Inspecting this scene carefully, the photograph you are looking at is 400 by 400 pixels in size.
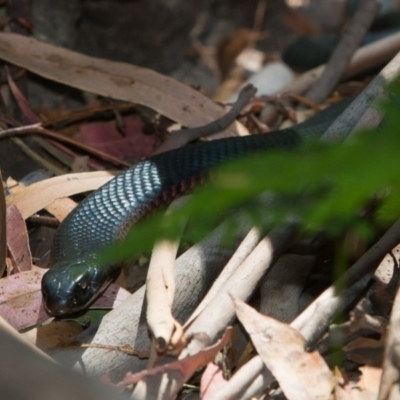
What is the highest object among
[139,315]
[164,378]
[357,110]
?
[357,110]

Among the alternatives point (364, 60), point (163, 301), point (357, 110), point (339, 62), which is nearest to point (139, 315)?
point (163, 301)

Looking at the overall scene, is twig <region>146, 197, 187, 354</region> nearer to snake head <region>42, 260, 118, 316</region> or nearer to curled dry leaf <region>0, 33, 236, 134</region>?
snake head <region>42, 260, 118, 316</region>

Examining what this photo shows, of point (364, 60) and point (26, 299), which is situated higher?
point (364, 60)

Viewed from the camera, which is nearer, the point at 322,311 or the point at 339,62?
the point at 322,311

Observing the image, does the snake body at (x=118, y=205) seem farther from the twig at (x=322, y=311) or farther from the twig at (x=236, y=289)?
the twig at (x=322, y=311)

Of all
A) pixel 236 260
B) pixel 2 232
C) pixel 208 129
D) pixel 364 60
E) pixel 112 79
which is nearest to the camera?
pixel 236 260

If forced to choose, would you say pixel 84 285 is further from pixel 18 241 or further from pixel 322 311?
pixel 322 311

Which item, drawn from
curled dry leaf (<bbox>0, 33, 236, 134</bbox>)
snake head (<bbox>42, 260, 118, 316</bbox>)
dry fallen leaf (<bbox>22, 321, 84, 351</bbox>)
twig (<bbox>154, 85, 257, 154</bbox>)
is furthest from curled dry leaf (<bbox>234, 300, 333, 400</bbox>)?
curled dry leaf (<bbox>0, 33, 236, 134</bbox>)
